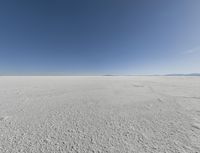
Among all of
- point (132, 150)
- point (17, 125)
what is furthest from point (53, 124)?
point (132, 150)

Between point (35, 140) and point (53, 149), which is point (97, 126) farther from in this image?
point (35, 140)

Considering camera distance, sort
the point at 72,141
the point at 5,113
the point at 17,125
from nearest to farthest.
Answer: the point at 72,141, the point at 17,125, the point at 5,113

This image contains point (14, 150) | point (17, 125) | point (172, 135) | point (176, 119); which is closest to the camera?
point (14, 150)

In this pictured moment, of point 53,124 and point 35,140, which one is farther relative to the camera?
point 53,124

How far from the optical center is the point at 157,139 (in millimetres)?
1750

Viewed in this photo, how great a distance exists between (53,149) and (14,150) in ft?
1.94

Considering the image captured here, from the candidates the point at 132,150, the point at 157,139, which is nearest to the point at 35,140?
the point at 132,150

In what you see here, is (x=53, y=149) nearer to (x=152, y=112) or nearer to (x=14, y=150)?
(x=14, y=150)

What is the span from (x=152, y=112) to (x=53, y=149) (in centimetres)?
279

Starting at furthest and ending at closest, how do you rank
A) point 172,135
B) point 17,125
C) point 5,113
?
1. point 5,113
2. point 17,125
3. point 172,135

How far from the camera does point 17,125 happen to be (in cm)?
218

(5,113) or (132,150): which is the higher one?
(5,113)

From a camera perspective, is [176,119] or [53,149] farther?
[176,119]

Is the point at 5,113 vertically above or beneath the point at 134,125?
above
